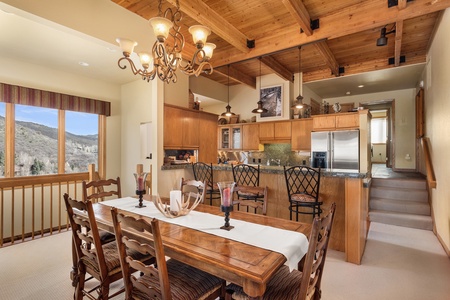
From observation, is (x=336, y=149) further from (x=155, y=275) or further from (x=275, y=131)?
(x=155, y=275)

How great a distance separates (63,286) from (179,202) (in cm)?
159

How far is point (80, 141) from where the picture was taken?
496 cm

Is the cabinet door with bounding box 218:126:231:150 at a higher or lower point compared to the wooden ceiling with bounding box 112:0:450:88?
lower

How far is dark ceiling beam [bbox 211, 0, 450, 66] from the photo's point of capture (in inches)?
113

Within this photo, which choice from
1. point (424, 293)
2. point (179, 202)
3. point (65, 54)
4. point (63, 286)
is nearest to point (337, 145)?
point (424, 293)

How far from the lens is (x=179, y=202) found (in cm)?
195

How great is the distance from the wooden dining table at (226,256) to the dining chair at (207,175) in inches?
75.8

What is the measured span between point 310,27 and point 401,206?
3787mm

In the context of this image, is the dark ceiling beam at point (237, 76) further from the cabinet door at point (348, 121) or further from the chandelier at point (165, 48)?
the chandelier at point (165, 48)

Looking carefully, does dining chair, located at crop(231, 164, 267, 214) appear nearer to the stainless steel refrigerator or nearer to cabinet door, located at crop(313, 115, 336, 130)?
the stainless steel refrigerator

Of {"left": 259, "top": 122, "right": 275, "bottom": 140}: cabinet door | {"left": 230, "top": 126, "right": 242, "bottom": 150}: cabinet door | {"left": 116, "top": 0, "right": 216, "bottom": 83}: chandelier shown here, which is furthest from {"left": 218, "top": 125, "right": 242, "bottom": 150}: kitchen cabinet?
{"left": 116, "top": 0, "right": 216, "bottom": 83}: chandelier

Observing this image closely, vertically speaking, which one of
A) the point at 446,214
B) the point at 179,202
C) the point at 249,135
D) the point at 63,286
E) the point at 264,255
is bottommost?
the point at 63,286

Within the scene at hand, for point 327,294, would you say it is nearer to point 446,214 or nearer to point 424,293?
point 424,293

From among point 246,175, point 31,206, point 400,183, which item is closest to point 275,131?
point 246,175
